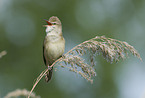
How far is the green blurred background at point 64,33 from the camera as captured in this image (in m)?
16.1

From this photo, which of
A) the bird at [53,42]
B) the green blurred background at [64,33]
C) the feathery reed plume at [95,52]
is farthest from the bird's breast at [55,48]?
the green blurred background at [64,33]

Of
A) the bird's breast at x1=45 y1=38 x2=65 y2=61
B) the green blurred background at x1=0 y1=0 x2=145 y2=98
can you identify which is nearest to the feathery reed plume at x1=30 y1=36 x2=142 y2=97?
the bird's breast at x1=45 y1=38 x2=65 y2=61

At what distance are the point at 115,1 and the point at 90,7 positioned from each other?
204cm

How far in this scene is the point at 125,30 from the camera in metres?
19.3

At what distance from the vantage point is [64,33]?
18734 millimetres

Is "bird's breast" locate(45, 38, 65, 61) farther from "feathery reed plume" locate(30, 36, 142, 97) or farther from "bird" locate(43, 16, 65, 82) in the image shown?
"feathery reed plume" locate(30, 36, 142, 97)

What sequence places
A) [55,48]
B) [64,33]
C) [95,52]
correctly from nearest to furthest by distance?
[95,52]
[55,48]
[64,33]

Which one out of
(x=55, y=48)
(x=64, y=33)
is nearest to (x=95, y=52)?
(x=55, y=48)

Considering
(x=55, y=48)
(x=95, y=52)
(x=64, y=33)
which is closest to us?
(x=95, y=52)

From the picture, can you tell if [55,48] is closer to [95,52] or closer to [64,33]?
[95,52]

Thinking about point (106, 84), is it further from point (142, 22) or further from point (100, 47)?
point (100, 47)

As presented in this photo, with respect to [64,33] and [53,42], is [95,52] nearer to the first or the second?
[53,42]

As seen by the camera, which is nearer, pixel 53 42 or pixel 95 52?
pixel 95 52

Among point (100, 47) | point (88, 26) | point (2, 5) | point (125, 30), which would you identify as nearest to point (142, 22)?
point (125, 30)
